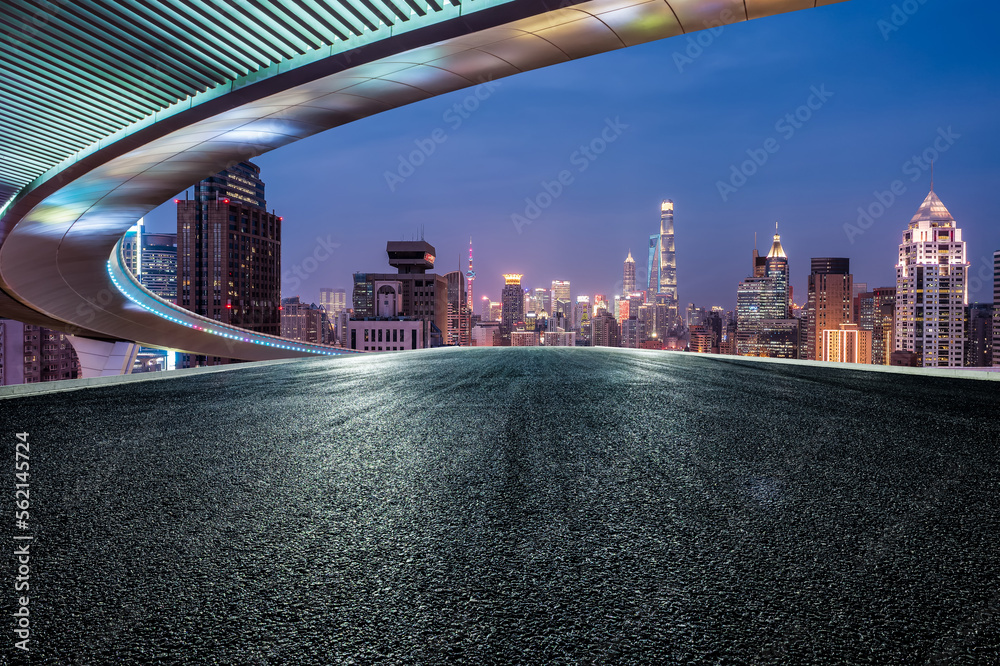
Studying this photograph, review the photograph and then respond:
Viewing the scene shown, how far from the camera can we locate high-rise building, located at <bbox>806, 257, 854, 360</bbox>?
5585 inches

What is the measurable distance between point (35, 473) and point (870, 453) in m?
6.97

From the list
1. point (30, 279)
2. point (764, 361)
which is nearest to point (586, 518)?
point (764, 361)

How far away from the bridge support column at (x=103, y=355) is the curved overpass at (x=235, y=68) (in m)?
23.4

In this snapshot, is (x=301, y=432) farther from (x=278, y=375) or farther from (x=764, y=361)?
(x=764, y=361)

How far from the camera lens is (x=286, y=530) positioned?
2.76 meters

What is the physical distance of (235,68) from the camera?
488 inches

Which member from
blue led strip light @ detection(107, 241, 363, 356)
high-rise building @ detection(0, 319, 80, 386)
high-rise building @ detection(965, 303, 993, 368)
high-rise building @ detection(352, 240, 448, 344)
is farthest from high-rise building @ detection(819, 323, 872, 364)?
high-rise building @ detection(0, 319, 80, 386)

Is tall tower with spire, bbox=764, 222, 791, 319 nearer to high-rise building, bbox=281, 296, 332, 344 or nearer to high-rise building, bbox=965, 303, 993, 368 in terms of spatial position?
high-rise building, bbox=965, 303, 993, 368

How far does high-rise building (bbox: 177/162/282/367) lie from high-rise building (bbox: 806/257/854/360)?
154 m

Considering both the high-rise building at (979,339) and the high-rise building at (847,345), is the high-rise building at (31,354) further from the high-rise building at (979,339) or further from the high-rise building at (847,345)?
the high-rise building at (847,345)

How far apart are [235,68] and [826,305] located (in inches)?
6778

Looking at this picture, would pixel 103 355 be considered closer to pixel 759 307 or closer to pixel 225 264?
pixel 225 264

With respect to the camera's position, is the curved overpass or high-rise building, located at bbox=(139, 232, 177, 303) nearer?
the curved overpass

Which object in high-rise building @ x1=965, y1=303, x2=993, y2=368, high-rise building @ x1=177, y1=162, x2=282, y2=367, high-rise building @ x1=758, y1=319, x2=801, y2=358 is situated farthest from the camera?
high-rise building @ x1=758, y1=319, x2=801, y2=358
